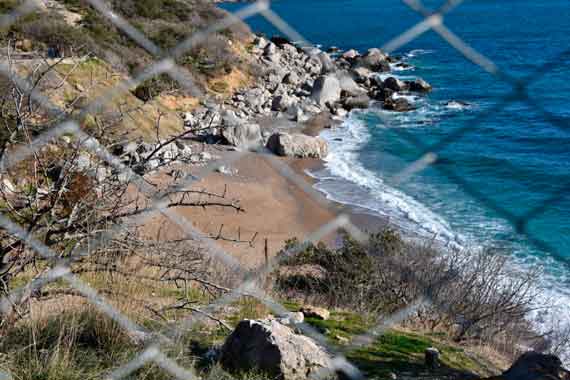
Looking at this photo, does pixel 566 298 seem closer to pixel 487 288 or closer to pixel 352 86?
pixel 487 288

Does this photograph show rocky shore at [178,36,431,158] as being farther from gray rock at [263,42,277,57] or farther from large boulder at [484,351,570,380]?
large boulder at [484,351,570,380]

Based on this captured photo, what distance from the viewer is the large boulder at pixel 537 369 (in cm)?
237

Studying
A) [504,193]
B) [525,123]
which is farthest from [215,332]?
[525,123]

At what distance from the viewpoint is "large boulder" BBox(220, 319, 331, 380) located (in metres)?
2.74

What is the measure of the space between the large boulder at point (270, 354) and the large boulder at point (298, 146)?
16340 mm

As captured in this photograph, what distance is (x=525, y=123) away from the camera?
72.0ft

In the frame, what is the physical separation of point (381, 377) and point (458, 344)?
2070 mm

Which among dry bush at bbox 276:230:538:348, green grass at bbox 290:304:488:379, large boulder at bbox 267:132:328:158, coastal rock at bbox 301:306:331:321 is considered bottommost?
large boulder at bbox 267:132:328:158

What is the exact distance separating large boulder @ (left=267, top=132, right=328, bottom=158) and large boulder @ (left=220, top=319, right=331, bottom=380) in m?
16.3

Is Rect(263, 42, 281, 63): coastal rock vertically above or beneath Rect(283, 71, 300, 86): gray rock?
above

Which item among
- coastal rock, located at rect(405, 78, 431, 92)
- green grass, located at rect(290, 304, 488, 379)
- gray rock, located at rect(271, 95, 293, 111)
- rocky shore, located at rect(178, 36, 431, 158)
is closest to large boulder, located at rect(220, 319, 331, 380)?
green grass, located at rect(290, 304, 488, 379)

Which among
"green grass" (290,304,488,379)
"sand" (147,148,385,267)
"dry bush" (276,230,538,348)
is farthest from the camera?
"sand" (147,148,385,267)

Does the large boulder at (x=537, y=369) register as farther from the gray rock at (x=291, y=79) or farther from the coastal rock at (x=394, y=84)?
the gray rock at (x=291, y=79)

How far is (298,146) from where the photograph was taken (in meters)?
19.3
